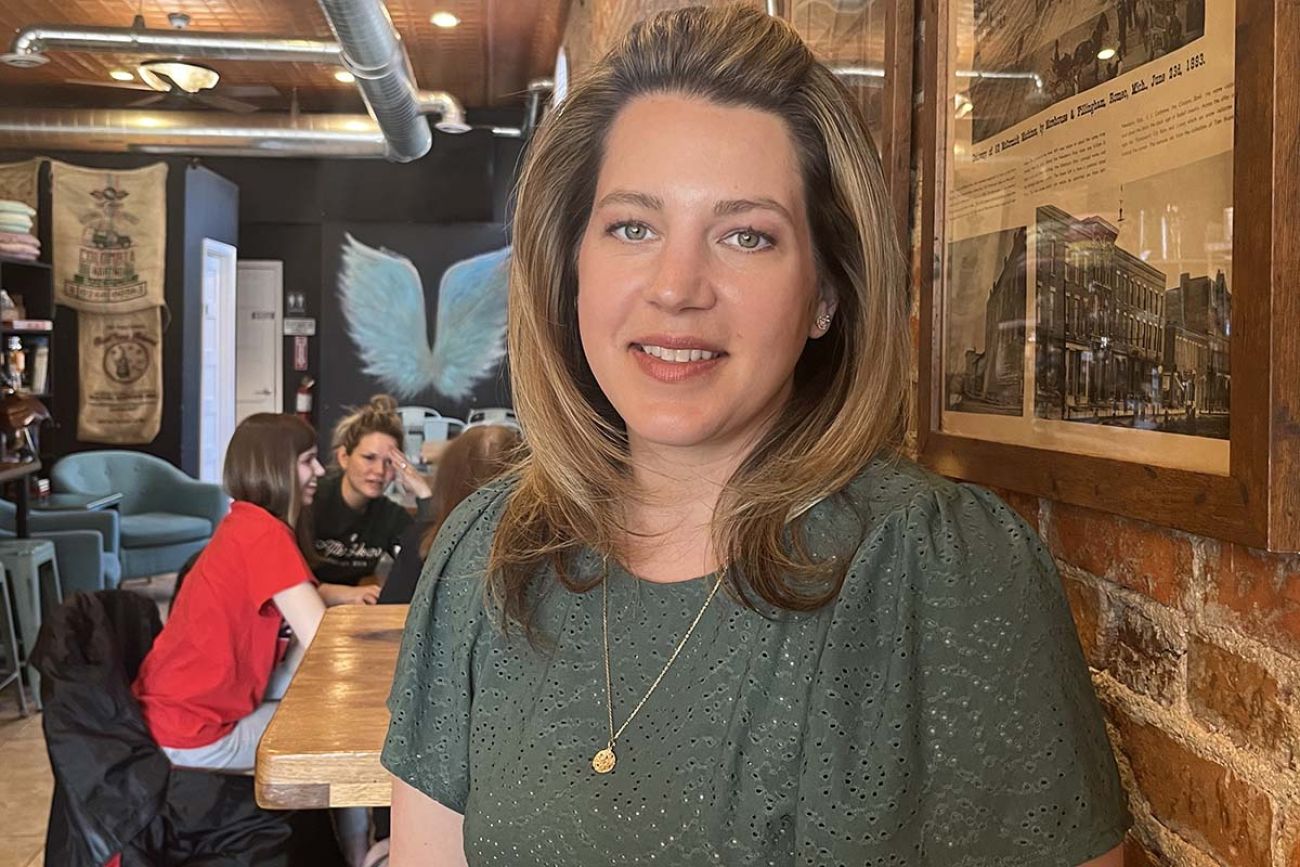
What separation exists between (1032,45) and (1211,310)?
0.38 metres

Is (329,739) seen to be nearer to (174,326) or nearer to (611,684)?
(611,684)

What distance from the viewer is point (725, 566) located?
41.8 inches

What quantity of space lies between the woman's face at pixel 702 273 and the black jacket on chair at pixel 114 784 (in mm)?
1842

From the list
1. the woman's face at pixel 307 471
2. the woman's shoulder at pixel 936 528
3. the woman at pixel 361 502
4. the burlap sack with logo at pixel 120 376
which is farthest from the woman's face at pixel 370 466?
the burlap sack with logo at pixel 120 376

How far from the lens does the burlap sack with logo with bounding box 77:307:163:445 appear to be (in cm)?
748

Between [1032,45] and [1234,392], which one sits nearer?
[1234,392]

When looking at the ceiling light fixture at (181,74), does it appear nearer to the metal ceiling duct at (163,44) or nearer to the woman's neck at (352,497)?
the metal ceiling duct at (163,44)

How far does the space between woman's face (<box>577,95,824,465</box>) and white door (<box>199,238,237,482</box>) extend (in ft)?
24.5

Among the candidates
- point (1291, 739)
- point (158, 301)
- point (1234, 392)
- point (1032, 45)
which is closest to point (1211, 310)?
point (1234, 392)

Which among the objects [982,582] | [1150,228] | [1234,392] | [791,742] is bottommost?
[791,742]

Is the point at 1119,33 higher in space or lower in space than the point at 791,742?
higher

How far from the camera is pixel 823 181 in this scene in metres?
1.08

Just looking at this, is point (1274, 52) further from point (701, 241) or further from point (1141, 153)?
point (701, 241)

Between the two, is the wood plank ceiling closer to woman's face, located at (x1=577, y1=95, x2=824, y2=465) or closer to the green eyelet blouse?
woman's face, located at (x1=577, y1=95, x2=824, y2=465)
